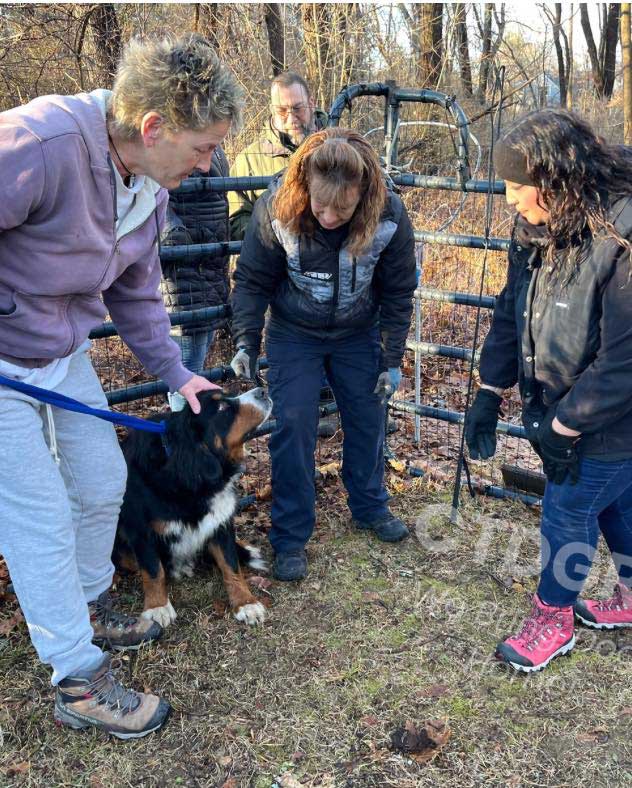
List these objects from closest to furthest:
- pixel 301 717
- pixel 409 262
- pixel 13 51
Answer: pixel 301 717, pixel 409 262, pixel 13 51

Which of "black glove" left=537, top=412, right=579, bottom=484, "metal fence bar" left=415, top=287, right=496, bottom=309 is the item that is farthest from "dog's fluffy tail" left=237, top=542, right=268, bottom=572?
"metal fence bar" left=415, top=287, right=496, bottom=309

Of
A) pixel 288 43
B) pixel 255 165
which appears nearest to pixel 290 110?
pixel 255 165

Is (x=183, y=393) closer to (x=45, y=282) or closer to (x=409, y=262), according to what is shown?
(x=45, y=282)

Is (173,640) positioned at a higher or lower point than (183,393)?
lower

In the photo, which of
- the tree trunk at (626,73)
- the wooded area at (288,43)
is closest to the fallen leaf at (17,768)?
the wooded area at (288,43)

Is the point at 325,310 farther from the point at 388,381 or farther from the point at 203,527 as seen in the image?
the point at 203,527

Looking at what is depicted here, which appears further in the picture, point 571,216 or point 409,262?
point 409,262

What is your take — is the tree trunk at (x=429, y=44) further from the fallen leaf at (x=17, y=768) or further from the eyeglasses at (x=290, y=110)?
the fallen leaf at (x=17, y=768)

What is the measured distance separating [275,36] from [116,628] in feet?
32.7

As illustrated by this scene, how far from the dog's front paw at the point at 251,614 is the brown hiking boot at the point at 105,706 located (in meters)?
0.68

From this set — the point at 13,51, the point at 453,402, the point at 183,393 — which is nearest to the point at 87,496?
the point at 183,393

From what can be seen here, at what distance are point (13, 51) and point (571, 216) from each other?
290 inches

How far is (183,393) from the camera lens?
294cm

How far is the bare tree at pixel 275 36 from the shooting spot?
33.7 feet
